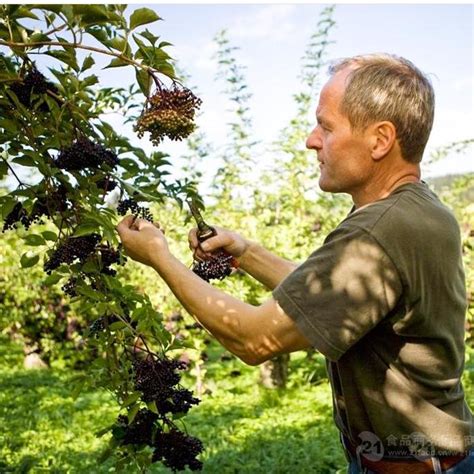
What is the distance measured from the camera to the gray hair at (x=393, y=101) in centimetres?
166

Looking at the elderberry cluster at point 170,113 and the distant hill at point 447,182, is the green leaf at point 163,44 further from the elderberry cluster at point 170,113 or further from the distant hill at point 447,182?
the distant hill at point 447,182

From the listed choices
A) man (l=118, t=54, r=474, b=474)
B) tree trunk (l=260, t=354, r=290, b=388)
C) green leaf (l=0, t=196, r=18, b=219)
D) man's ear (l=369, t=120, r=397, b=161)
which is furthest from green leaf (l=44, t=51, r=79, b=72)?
tree trunk (l=260, t=354, r=290, b=388)

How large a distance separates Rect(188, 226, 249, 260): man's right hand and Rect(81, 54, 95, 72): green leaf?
0.59 meters

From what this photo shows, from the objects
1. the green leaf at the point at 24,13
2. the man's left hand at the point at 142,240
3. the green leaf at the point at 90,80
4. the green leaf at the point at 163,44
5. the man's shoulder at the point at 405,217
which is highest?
the green leaf at the point at 24,13

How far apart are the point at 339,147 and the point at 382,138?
112mm

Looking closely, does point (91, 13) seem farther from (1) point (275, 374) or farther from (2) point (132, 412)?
(1) point (275, 374)

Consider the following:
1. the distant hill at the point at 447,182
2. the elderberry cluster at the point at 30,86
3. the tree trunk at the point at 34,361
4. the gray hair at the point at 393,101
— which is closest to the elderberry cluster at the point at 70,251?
the elderberry cluster at the point at 30,86

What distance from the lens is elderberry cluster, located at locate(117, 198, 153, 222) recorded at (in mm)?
1951

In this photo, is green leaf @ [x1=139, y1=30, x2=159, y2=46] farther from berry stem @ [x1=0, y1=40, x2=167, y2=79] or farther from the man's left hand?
the man's left hand

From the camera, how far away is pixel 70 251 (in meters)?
1.91

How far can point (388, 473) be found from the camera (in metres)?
1.65

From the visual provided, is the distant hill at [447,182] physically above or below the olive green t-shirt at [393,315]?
above

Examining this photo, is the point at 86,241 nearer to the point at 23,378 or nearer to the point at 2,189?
the point at 23,378

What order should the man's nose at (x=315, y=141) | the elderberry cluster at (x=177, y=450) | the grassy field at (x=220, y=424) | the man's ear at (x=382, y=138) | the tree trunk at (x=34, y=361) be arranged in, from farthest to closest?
1. the tree trunk at (x=34, y=361)
2. the grassy field at (x=220, y=424)
3. the elderberry cluster at (x=177, y=450)
4. the man's nose at (x=315, y=141)
5. the man's ear at (x=382, y=138)
